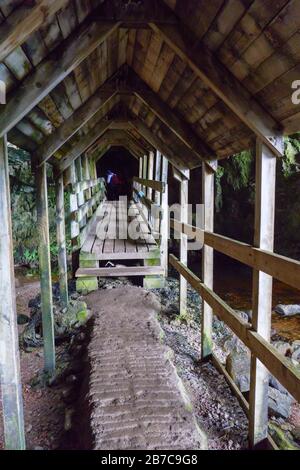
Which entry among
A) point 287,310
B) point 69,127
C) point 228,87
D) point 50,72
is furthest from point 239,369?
point 287,310

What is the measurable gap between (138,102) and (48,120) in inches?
104

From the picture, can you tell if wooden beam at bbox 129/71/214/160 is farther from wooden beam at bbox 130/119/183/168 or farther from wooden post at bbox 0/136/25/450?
wooden post at bbox 0/136/25/450

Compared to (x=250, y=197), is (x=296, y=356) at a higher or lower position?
lower

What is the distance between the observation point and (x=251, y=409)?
3137 millimetres

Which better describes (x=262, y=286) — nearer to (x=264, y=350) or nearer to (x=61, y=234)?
(x=264, y=350)

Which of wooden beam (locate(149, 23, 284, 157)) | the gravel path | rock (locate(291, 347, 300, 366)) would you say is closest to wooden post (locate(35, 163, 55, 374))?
the gravel path

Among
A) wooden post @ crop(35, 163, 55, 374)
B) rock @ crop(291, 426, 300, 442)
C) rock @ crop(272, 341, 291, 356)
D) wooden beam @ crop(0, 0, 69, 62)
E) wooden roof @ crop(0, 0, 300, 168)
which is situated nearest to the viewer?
wooden beam @ crop(0, 0, 69, 62)

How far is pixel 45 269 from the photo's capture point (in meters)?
4.30

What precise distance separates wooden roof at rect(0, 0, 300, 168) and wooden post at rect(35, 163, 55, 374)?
462 mm

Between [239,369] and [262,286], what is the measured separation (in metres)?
2.10

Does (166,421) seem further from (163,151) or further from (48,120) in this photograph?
(163,151)

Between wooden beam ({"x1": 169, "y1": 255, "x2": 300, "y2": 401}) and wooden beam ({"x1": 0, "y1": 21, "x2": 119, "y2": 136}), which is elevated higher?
wooden beam ({"x1": 0, "y1": 21, "x2": 119, "y2": 136})

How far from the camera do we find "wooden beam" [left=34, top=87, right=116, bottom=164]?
4016 millimetres
